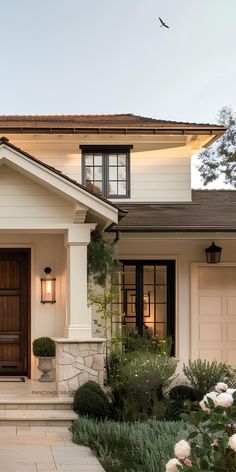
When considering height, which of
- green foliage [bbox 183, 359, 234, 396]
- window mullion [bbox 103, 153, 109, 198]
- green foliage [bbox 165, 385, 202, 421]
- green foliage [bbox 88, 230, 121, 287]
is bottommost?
green foliage [bbox 165, 385, 202, 421]

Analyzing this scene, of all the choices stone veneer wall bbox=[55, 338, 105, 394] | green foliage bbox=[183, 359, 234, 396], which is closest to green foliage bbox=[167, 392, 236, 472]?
stone veneer wall bbox=[55, 338, 105, 394]

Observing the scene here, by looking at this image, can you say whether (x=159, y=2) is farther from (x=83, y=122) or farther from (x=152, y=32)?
(x=83, y=122)

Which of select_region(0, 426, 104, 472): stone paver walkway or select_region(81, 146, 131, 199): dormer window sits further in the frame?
select_region(81, 146, 131, 199): dormer window

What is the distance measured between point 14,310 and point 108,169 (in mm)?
3540

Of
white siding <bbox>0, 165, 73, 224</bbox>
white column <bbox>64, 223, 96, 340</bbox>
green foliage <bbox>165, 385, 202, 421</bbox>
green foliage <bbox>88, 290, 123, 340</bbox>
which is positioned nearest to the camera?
green foliage <bbox>165, 385, 202, 421</bbox>

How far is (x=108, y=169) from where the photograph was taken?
14.6 meters

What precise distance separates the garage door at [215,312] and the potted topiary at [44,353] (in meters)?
3.04

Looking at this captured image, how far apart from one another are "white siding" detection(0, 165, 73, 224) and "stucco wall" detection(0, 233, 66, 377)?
1.77m

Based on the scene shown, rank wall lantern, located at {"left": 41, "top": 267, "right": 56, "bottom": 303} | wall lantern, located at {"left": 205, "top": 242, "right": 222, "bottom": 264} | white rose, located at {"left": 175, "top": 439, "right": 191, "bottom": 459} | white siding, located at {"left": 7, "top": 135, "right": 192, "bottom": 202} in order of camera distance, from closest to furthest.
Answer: white rose, located at {"left": 175, "top": 439, "right": 191, "bottom": 459} < wall lantern, located at {"left": 41, "top": 267, "right": 56, "bottom": 303} < wall lantern, located at {"left": 205, "top": 242, "right": 222, "bottom": 264} < white siding, located at {"left": 7, "top": 135, "right": 192, "bottom": 202}

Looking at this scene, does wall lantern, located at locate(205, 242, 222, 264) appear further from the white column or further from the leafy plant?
the white column

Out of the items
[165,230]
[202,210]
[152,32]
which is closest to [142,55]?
[152,32]

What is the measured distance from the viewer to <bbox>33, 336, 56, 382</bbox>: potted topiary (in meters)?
12.0

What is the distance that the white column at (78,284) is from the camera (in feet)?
36.1

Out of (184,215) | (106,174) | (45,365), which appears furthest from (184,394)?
(106,174)
